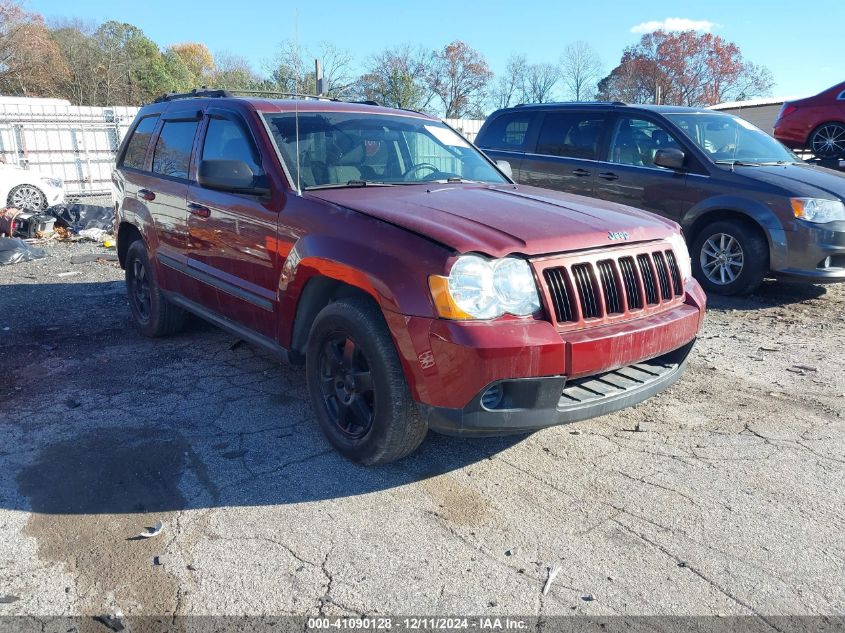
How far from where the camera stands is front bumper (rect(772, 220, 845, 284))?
6.41 metres

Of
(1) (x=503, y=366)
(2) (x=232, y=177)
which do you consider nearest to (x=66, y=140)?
(2) (x=232, y=177)

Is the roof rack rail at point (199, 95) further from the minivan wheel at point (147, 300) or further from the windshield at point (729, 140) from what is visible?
the windshield at point (729, 140)

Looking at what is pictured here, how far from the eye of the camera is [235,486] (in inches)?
129

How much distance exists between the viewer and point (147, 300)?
571 cm

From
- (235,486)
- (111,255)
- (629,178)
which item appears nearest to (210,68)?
(111,255)

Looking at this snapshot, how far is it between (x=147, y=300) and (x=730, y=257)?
5.74 m

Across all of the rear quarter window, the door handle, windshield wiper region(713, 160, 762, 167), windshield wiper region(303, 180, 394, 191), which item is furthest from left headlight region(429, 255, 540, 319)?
the rear quarter window

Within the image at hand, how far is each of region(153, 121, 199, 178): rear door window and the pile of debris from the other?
20.6 ft

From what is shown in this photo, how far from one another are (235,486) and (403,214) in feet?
5.12

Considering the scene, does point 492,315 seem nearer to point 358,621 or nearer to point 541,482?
point 541,482

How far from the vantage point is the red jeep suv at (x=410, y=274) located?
9.40ft

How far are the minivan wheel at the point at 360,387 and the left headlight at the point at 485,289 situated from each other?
402mm

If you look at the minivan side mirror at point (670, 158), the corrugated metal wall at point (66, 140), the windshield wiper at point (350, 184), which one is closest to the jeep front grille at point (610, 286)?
the windshield wiper at point (350, 184)

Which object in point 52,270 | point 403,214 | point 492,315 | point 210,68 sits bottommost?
point 52,270
